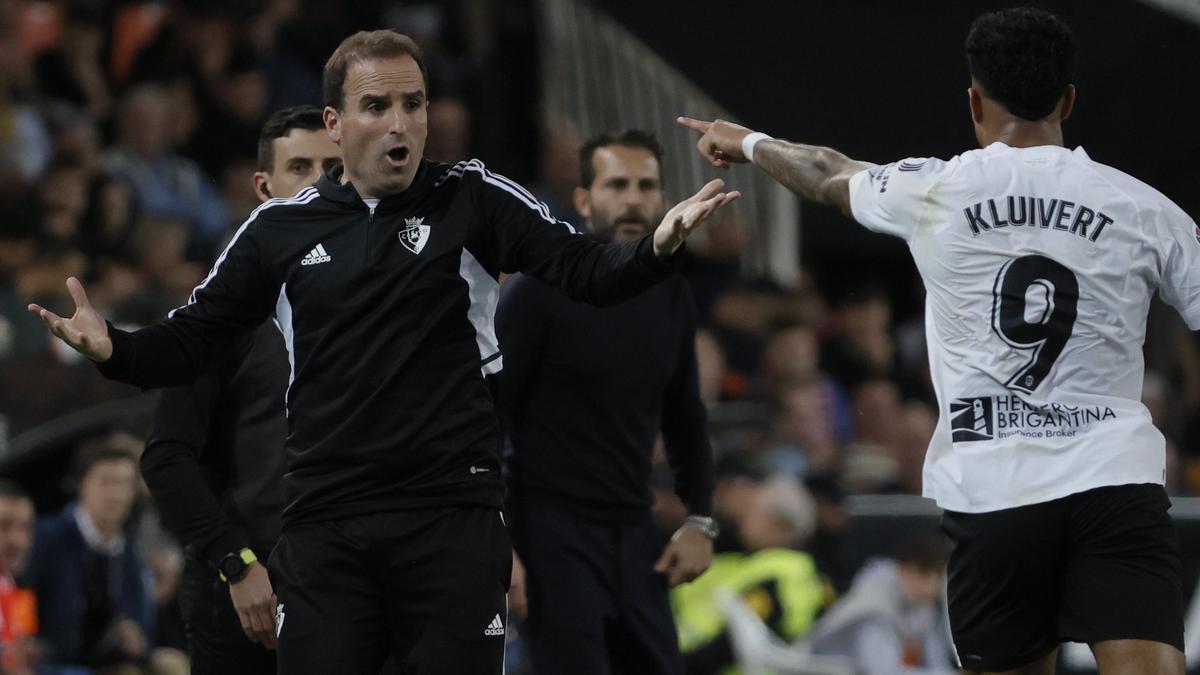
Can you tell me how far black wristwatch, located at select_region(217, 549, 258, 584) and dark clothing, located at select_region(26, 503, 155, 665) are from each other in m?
3.91

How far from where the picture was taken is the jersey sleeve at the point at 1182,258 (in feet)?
15.1

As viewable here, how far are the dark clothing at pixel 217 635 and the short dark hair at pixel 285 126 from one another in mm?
1282

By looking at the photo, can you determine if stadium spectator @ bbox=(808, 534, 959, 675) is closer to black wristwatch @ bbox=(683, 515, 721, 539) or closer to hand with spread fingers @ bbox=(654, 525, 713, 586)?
black wristwatch @ bbox=(683, 515, 721, 539)

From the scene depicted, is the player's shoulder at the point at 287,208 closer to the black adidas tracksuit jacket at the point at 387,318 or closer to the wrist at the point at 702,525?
the black adidas tracksuit jacket at the point at 387,318

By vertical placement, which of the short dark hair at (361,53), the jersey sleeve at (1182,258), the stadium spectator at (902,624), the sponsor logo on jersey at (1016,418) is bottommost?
the stadium spectator at (902,624)

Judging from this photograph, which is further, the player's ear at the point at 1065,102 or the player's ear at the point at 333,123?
the player's ear at the point at 333,123

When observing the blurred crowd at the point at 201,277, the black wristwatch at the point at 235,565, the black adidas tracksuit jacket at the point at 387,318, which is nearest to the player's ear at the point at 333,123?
the black adidas tracksuit jacket at the point at 387,318

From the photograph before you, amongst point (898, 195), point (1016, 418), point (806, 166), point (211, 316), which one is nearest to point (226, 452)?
point (211, 316)

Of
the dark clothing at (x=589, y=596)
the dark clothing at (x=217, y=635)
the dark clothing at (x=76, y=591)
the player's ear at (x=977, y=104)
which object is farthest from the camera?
the dark clothing at (x=76, y=591)

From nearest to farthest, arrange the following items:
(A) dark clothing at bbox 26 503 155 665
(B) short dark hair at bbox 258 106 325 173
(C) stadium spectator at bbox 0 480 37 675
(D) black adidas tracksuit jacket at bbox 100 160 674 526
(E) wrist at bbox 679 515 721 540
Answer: (D) black adidas tracksuit jacket at bbox 100 160 674 526 < (B) short dark hair at bbox 258 106 325 173 < (E) wrist at bbox 679 515 721 540 < (C) stadium spectator at bbox 0 480 37 675 < (A) dark clothing at bbox 26 503 155 665

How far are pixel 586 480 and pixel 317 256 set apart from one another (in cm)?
161

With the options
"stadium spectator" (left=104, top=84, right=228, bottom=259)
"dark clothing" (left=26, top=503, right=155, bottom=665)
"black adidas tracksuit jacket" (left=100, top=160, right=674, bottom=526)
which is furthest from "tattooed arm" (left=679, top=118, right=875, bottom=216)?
"stadium spectator" (left=104, top=84, right=228, bottom=259)

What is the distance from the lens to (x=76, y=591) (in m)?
8.90

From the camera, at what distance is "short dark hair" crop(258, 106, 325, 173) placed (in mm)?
5750
